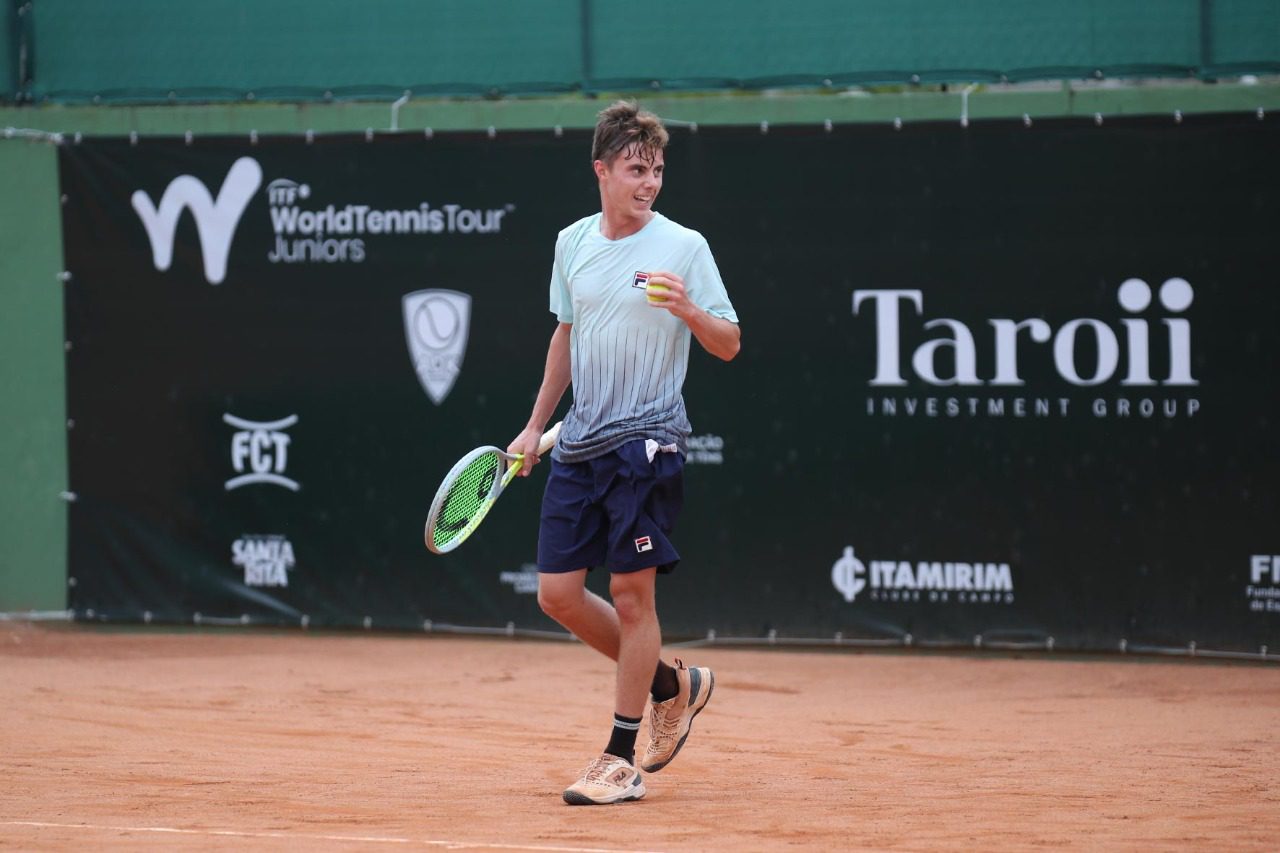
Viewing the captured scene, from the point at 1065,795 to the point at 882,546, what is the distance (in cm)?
282

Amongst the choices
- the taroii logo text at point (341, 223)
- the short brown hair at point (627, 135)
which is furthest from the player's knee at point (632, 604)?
the taroii logo text at point (341, 223)

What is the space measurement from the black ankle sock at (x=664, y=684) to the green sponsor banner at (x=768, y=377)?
283cm

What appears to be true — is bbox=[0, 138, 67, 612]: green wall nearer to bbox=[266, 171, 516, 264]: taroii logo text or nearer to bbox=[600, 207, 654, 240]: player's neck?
bbox=[266, 171, 516, 264]: taroii logo text

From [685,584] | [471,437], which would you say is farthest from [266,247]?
[685,584]

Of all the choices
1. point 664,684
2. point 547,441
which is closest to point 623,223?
point 547,441

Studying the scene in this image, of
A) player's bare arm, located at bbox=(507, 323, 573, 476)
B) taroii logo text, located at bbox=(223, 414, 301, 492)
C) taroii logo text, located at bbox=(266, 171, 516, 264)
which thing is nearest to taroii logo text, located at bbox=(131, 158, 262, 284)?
taroii logo text, located at bbox=(266, 171, 516, 264)

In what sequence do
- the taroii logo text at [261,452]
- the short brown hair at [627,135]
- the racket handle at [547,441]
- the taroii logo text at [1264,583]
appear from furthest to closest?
the taroii logo text at [261,452]
the taroii logo text at [1264,583]
the racket handle at [547,441]
the short brown hair at [627,135]

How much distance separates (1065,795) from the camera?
466cm

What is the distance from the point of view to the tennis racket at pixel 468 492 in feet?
15.6

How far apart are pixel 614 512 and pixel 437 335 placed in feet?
11.4

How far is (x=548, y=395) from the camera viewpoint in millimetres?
4797

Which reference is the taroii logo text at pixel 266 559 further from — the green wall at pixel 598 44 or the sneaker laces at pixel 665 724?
the sneaker laces at pixel 665 724

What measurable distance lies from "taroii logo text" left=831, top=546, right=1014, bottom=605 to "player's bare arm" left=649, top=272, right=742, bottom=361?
3117mm

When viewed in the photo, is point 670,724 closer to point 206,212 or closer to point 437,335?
point 437,335
